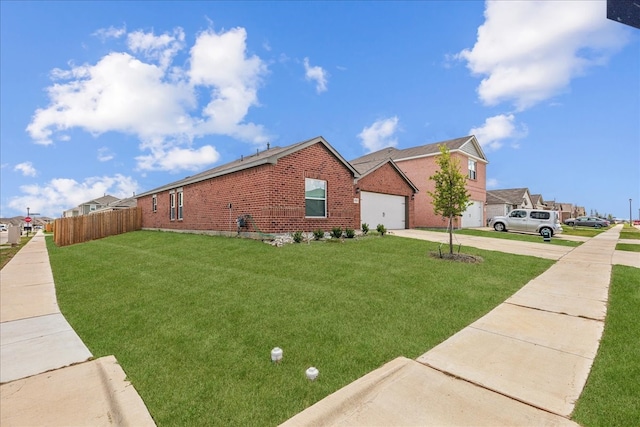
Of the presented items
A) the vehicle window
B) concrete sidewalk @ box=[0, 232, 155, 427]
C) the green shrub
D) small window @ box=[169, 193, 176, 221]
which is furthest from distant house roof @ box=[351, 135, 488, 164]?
concrete sidewalk @ box=[0, 232, 155, 427]

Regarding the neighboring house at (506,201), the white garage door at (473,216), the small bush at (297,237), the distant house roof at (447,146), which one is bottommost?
the small bush at (297,237)

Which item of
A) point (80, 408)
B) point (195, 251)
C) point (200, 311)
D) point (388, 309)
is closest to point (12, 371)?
point (80, 408)

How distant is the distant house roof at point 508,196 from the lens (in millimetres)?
36969

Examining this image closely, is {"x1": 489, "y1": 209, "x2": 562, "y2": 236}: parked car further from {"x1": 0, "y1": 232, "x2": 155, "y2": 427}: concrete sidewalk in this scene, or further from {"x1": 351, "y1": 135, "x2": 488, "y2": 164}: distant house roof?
{"x1": 0, "y1": 232, "x2": 155, "y2": 427}: concrete sidewalk

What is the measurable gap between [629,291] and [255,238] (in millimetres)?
11504

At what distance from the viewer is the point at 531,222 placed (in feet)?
69.6

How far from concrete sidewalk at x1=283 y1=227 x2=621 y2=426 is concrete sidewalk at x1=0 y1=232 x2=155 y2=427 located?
194 cm

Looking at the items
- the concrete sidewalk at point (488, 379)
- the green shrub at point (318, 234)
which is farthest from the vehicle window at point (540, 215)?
the concrete sidewalk at point (488, 379)

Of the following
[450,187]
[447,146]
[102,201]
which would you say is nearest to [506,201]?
[447,146]

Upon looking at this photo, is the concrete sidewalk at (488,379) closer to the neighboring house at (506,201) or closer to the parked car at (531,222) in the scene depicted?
the parked car at (531,222)

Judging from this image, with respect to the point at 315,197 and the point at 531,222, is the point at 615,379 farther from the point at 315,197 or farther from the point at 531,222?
the point at 531,222

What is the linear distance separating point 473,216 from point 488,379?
27.8 m

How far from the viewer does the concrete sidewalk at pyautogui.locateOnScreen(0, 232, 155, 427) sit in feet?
10.0

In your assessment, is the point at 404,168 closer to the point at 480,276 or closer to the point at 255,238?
the point at 255,238
